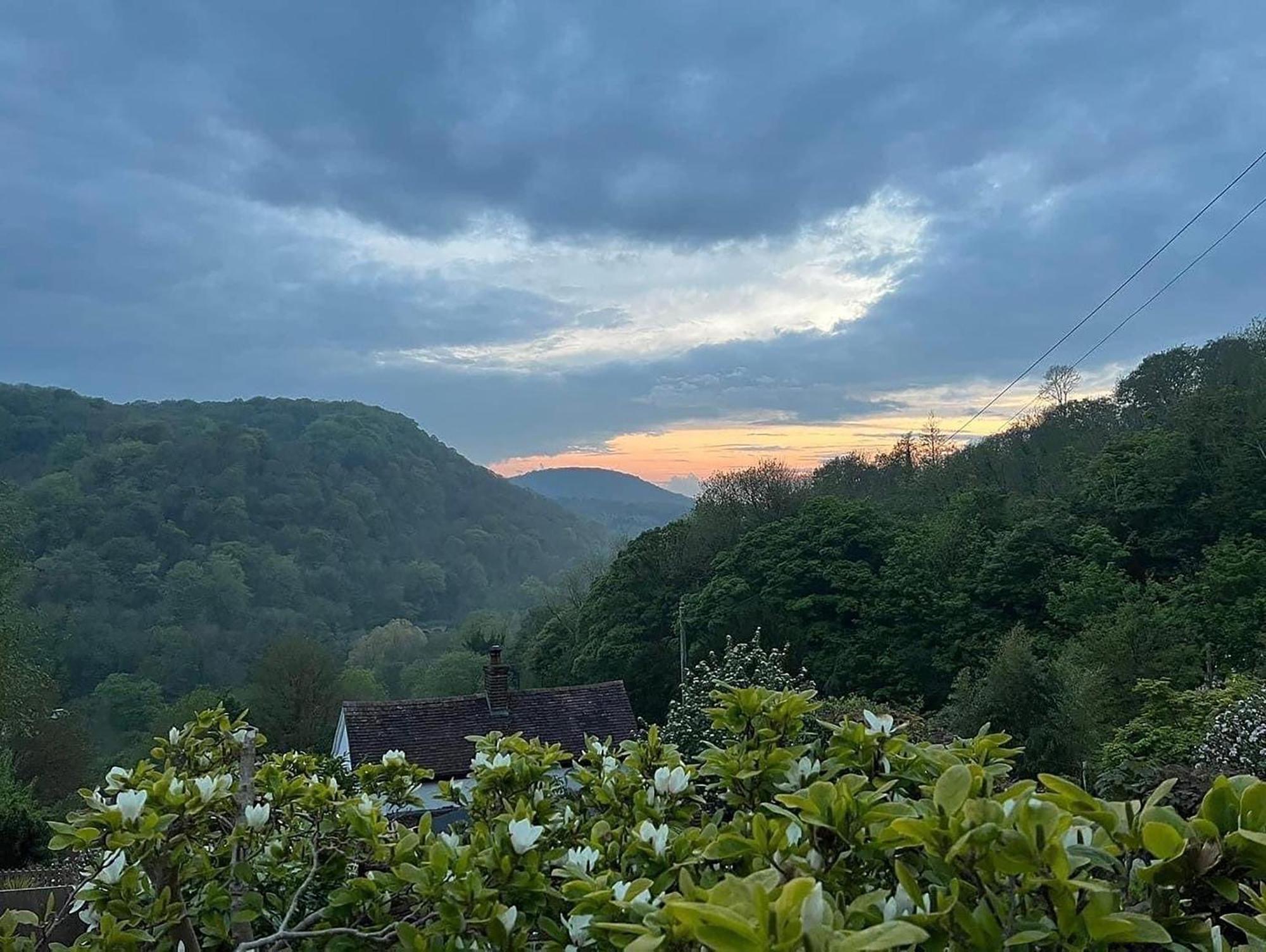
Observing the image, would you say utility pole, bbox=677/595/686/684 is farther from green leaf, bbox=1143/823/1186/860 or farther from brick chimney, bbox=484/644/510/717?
green leaf, bbox=1143/823/1186/860

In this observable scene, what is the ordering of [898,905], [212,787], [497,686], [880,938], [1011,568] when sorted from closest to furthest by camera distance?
[880,938], [898,905], [212,787], [497,686], [1011,568]

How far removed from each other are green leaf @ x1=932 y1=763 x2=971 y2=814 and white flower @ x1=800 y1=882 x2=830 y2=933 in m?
0.30

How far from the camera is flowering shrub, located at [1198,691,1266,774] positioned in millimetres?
7734

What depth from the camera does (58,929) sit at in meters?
2.54

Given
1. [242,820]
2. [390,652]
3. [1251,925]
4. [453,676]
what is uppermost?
[1251,925]

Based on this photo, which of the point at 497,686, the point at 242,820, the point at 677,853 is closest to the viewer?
the point at 677,853

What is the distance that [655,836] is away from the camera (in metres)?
1.53

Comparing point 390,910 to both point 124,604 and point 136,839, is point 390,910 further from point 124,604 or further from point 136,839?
point 124,604

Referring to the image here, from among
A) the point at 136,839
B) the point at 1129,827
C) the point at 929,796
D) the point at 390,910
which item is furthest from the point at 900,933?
the point at 136,839

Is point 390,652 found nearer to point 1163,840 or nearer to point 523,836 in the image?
point 523,836

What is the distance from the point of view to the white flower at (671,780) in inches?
72.7

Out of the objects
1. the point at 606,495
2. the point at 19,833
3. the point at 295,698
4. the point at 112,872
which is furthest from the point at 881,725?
the point at 606,495

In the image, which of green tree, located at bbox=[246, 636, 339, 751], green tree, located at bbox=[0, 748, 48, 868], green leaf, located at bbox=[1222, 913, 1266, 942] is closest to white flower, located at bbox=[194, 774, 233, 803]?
green leaf, located at bbox=[1222, 913, 1266, 942]

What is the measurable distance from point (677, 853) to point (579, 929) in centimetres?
22
